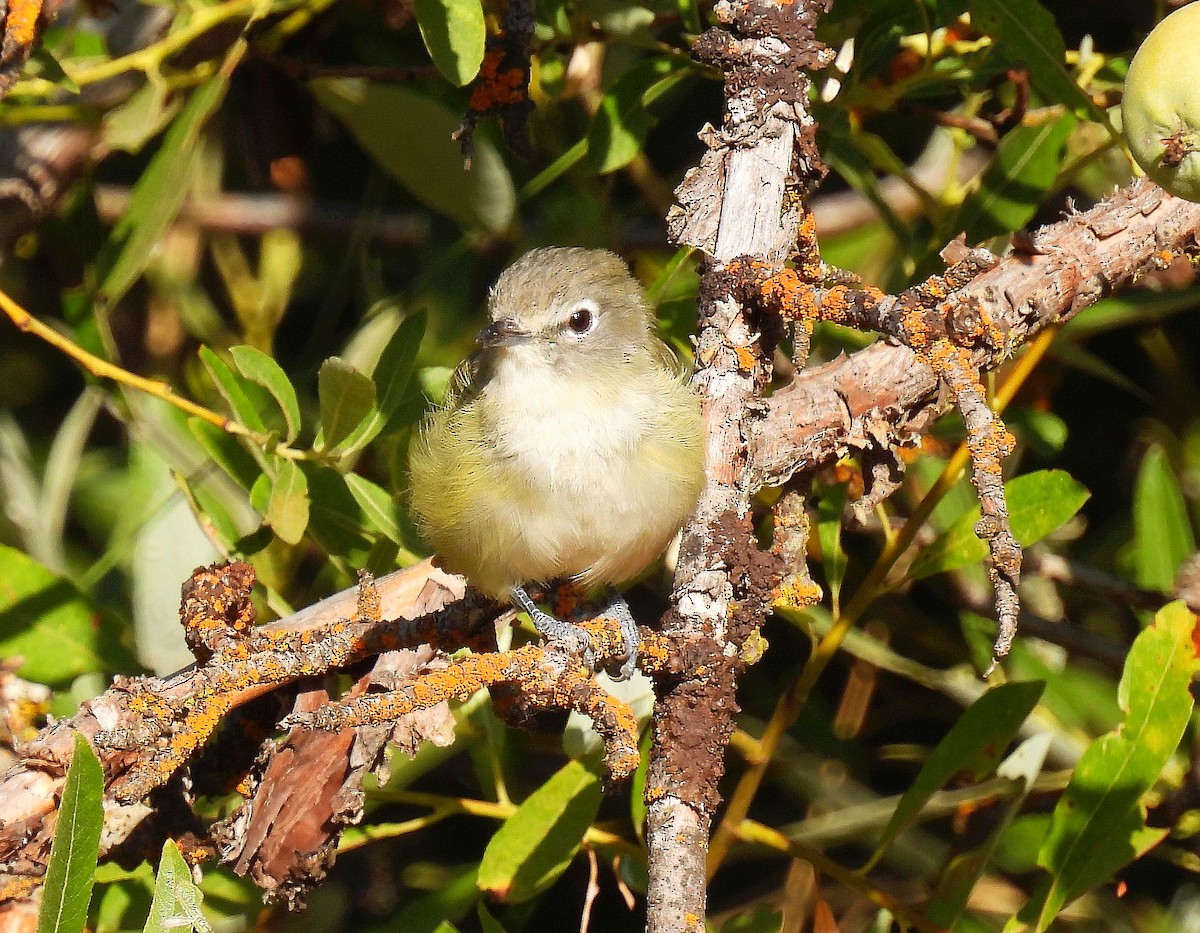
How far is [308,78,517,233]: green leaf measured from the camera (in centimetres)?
362

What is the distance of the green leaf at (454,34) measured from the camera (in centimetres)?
269

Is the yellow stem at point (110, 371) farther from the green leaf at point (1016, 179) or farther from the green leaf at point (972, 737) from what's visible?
the green leaf at point (1016, 179)

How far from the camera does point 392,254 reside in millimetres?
4871

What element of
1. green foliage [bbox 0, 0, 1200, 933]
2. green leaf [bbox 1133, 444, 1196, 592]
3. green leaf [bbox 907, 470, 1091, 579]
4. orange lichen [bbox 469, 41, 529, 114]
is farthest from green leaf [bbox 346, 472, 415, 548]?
green leaf [bbox 1133, 444, 1196, 592]

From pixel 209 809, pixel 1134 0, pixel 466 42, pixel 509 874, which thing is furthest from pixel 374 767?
pixel 1134 0

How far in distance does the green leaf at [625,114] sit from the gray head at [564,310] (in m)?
0.28

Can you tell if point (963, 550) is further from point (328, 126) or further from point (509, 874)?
point (328, 126)

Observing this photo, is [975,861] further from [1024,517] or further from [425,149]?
[425,149]

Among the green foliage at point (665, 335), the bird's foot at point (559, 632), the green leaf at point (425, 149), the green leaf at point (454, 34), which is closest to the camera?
the bird's foot at point (559, 632)

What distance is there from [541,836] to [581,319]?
129 cm

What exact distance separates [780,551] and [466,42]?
1.25m

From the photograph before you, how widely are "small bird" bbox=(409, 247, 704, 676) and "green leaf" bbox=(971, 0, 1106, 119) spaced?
3.56ft

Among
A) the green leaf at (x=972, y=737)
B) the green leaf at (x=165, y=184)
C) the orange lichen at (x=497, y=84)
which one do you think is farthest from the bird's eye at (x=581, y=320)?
the green leaf at (x=972, y=737)

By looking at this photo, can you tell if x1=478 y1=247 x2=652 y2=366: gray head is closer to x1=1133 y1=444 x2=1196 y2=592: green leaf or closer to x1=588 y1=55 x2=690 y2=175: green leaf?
x1=588 y1=55 x2=690 y2=175: green leaf
